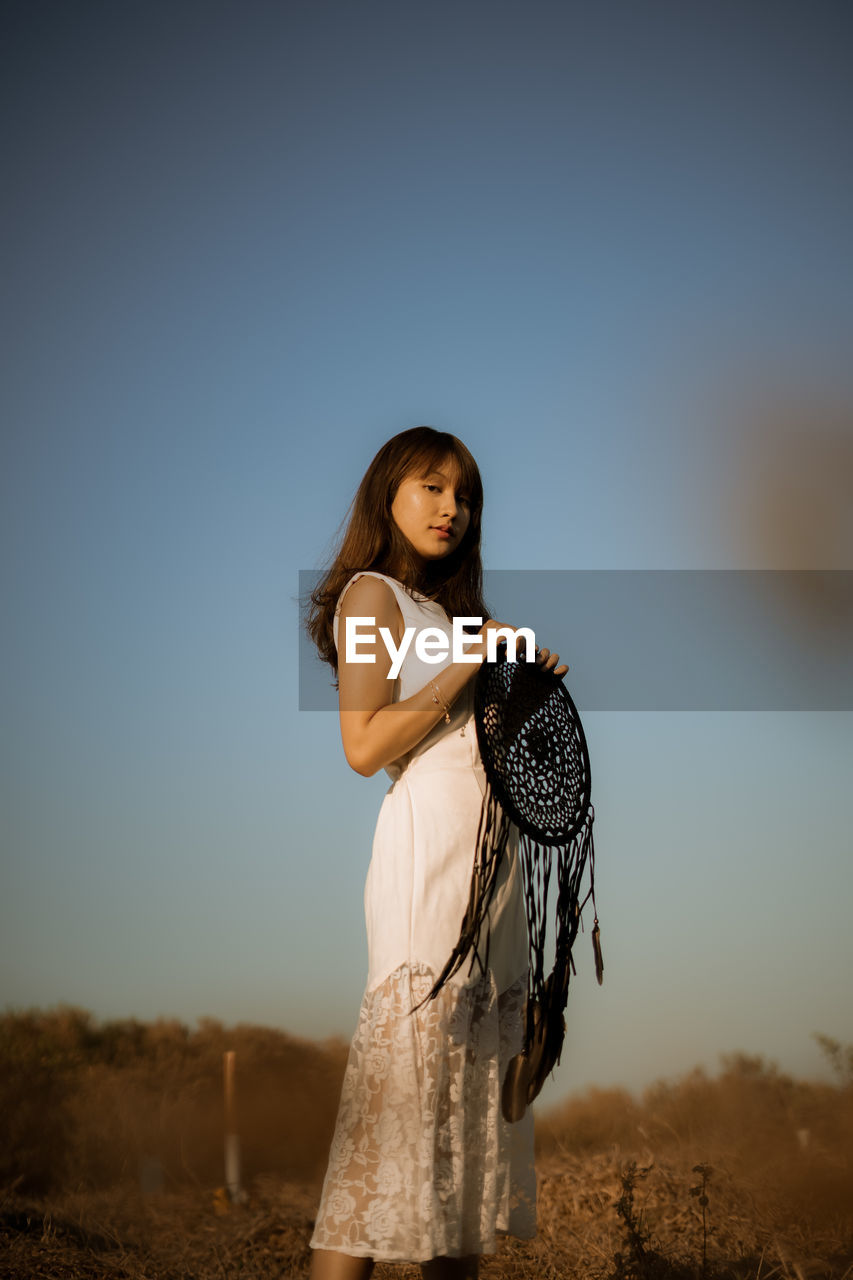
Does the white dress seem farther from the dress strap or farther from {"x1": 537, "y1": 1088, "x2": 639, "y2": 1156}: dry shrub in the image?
{"x1": 537, "y1": 1088, "x2": 639, "y2": 1156}: dry shrub

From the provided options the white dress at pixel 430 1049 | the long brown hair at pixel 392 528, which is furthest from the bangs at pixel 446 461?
the white dress at pixel 430 1049

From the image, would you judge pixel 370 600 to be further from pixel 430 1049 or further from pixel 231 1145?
pixel 231 1145

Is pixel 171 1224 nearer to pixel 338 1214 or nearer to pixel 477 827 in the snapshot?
pixel 338 1214

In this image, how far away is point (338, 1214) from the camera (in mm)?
1946

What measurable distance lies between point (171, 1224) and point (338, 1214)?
2.23 meters

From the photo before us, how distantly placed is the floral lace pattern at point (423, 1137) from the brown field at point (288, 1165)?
137 centimetres

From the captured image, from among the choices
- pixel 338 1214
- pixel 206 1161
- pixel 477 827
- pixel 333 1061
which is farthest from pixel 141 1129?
pixel 477 827

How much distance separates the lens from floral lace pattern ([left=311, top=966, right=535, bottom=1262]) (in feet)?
Answer: 6.35

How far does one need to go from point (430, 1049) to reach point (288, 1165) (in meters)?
2.53

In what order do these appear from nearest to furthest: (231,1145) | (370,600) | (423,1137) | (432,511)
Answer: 1. (423,1137)
2. (370,600)
3. (432,511)
4. (231,1145)

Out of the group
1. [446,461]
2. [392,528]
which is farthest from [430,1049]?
[446,461]

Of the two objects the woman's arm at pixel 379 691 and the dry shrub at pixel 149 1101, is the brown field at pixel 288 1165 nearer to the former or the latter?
the dry shrub at pixel 149 1101

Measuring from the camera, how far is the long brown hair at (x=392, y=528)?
2461mm

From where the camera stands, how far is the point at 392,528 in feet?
8.15
